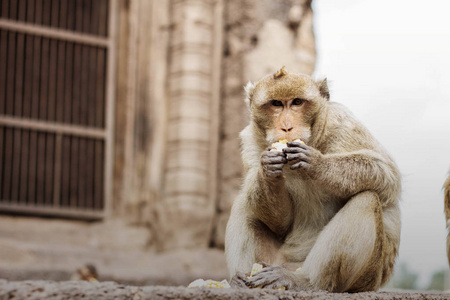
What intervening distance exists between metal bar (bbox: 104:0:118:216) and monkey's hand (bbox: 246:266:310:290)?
6.05 meters

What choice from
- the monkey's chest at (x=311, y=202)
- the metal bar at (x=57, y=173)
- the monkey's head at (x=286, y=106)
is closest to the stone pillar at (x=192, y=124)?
the metal bar at (x=57, y=173)

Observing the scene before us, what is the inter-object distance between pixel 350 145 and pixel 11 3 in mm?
6411

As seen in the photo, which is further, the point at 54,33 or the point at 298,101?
the point at 54,33

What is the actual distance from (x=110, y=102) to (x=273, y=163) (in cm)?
634

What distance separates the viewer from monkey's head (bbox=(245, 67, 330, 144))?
404 centimetres

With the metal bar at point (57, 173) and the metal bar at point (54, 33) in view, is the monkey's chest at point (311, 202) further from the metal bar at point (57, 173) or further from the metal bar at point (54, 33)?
the metal bar at point (54, 33)

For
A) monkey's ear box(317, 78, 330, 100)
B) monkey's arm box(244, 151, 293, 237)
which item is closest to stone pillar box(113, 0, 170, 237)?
monkey's arm box(244, 151, 293, 237)

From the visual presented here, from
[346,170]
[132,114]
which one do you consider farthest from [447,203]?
[132,114]

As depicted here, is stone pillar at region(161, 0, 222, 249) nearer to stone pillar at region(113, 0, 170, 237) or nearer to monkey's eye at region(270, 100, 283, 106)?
stone pillar at region(113, 0, 170, 237)

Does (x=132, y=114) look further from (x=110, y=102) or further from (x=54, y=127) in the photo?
(x=54, y=127)

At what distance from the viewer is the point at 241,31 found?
978 centimetres

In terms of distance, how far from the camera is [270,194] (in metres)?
4.14

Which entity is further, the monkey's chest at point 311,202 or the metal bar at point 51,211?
the metal bar at point 51,211

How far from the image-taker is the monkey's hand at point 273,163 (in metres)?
3.92
